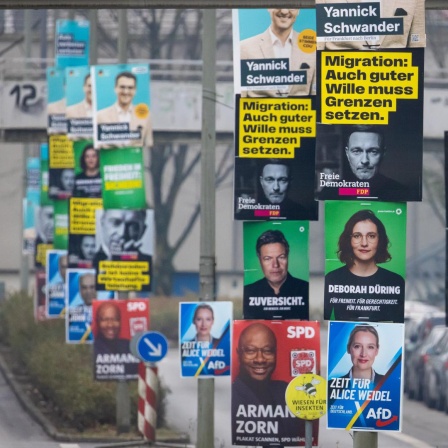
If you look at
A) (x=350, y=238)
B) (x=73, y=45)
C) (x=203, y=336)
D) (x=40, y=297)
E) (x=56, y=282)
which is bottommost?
(x=40, y=297)

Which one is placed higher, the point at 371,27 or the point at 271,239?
the point at 371,27

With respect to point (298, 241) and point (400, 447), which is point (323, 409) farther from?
point (400, 447)

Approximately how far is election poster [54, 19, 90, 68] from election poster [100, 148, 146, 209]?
6935mm

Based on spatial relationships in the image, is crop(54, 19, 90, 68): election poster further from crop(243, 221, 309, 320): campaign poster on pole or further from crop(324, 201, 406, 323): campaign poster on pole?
crop(324, 201, 406, 323): campaign poster on pole

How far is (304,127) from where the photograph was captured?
14.8 m

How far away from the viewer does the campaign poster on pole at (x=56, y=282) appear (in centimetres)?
2831

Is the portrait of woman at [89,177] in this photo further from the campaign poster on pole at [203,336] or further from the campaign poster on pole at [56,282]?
the campaign poster on pole at [203,336]

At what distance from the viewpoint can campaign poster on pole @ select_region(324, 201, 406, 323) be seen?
12.0 meters

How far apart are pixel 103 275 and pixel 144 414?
229 centimetres

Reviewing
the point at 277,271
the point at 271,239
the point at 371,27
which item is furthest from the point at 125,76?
the point at 371,27

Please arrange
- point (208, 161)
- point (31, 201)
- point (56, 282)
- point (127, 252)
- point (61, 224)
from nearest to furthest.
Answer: point (208, 161) < point (127, 252) < point (56, 282) < point (61, 224) < point (31, 201)

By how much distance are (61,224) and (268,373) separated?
15.0m

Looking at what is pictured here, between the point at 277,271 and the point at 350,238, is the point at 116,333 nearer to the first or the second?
the point at 277,271

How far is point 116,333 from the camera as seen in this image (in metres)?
21.9
